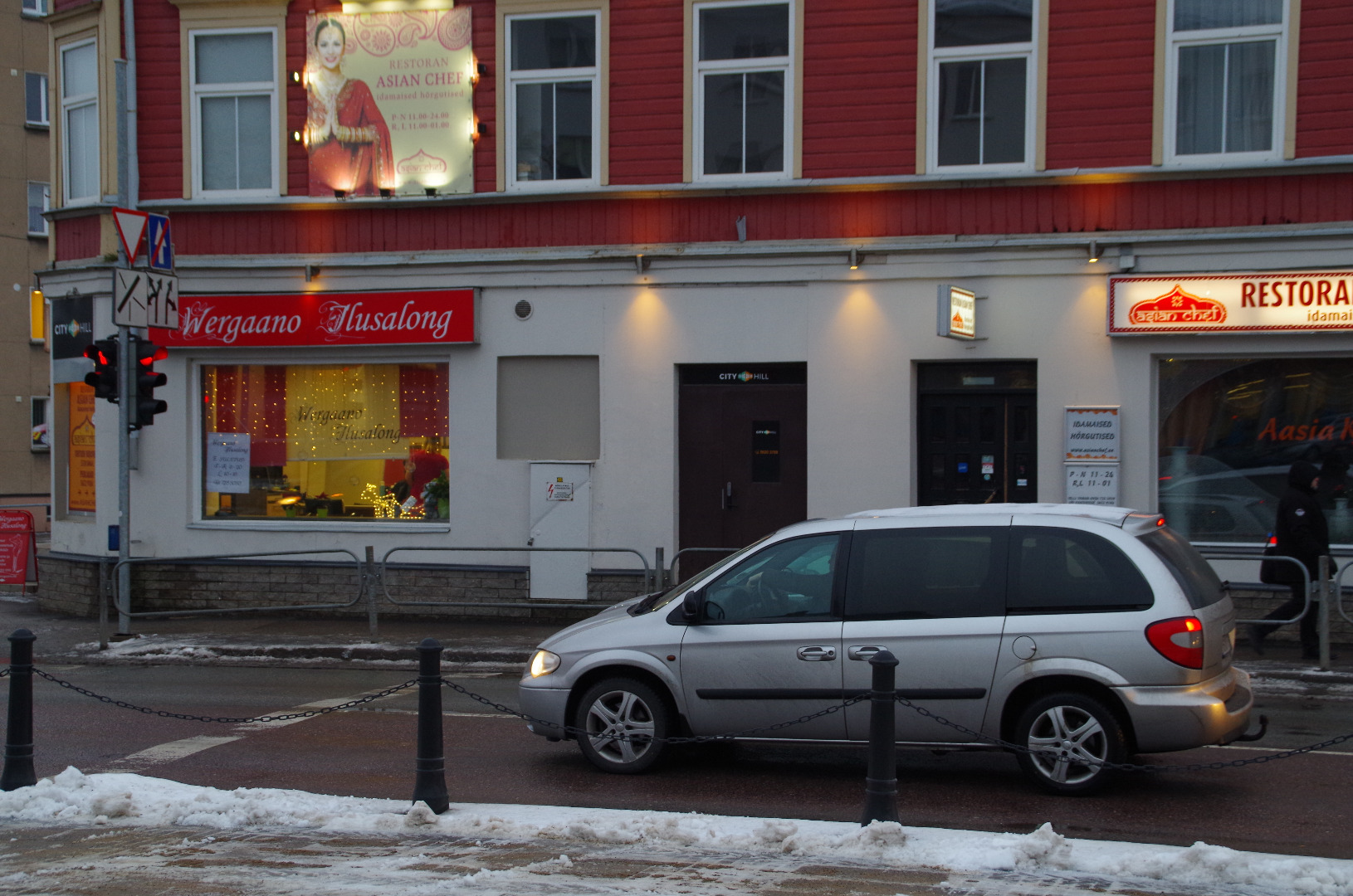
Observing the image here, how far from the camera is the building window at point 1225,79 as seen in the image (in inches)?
532

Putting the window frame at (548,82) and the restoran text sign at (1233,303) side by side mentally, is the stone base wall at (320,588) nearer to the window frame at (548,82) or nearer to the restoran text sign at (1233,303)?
the window frame at (548,82)

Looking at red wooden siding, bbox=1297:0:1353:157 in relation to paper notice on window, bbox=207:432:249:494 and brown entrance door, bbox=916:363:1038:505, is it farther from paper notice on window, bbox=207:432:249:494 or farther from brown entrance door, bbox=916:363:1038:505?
paper notice on window, bbox=207:432:249:494

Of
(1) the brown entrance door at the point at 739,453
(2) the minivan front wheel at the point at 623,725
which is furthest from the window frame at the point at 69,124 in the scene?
(2) the minivan front wheel at the point at 623,725

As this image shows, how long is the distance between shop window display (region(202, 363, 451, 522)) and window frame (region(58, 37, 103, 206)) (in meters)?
2.90

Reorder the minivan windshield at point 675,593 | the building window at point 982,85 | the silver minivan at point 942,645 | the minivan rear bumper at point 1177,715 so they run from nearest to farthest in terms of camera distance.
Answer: the minivan rear bumper at point 1177,715 → the silver minivan at point 942,645 → the minivan windshield at point 675,593 → the building window at point 982,85

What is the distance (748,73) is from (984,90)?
2726 millimetres

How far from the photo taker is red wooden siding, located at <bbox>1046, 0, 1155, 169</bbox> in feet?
45.4

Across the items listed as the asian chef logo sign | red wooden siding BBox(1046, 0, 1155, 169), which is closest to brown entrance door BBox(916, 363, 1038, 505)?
red wooden siding BBox(1046, 0, 1155, 169)

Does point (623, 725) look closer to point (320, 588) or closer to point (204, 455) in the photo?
point (320, 588)

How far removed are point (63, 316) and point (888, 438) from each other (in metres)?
10.9

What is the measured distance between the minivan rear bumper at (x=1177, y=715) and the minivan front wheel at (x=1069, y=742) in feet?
0.46

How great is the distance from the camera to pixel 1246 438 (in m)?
13.7

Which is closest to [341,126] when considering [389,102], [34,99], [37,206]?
[389,102]

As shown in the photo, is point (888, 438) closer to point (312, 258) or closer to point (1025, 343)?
point (1025, 343)
